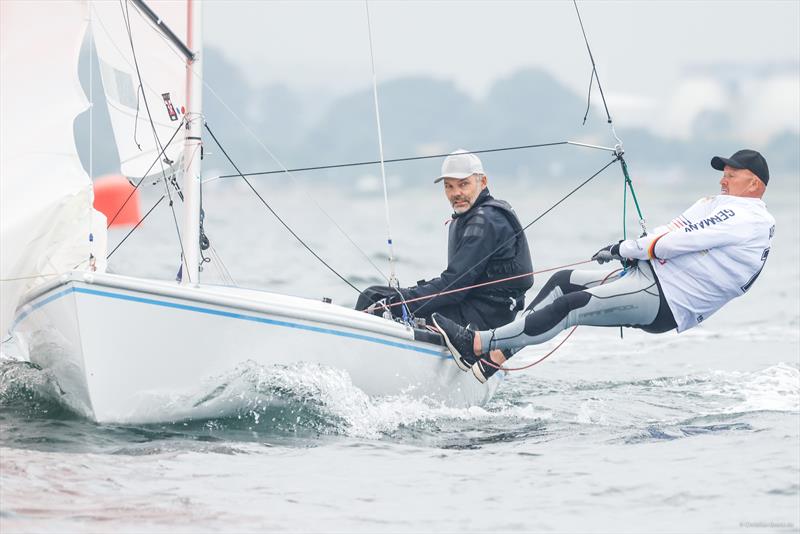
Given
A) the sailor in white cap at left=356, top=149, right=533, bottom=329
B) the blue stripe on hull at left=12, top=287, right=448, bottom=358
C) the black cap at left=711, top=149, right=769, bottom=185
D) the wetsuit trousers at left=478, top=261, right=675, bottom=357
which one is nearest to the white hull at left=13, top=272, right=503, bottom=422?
the blue stripe on hull at left=12, top=287, right=448, bottom=358

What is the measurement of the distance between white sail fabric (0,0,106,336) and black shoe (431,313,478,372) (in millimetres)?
1808

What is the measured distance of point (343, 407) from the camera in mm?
5703

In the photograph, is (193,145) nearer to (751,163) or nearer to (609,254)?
(609,254)

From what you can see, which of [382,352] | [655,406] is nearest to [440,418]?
[382,352]

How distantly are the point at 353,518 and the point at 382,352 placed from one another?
1692 mm

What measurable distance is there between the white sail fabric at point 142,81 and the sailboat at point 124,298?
0.01m

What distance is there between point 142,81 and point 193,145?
108 centimetres

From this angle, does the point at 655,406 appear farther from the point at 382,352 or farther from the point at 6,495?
the point at 6,495

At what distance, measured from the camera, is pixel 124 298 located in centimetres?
514

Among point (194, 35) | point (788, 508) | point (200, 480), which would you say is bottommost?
point (788, 508)

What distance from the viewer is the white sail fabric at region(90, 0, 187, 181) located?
21.6 feet

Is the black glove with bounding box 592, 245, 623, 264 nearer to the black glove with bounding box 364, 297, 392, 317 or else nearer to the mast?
the black glove with bounding box 364, 297, 392, 317

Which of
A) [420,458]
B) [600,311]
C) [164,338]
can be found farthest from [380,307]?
[164,338]

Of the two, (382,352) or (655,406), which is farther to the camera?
(655,406)
